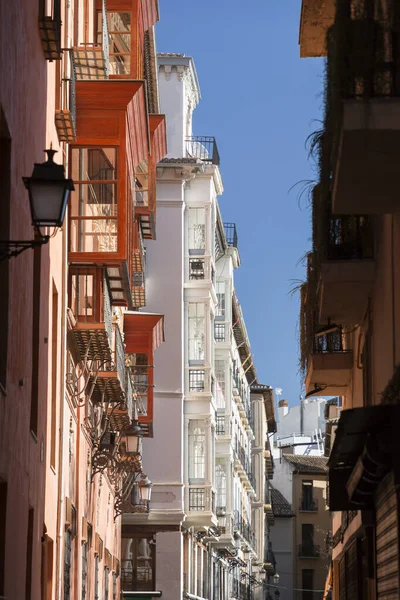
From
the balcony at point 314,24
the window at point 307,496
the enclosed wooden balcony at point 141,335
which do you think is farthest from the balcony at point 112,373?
the window at point 307,496

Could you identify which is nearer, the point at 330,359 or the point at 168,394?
the point at 330,359

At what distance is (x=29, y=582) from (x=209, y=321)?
86.2ft

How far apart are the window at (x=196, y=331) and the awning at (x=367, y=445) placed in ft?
92.1

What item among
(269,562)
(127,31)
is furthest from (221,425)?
(269,562)

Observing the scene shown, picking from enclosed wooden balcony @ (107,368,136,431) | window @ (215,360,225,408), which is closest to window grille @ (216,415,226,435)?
window @ (215,360,225,408)

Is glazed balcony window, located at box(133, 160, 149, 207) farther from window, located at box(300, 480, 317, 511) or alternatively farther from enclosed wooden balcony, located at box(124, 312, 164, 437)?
window, located at box(300, 480, 317, 511)

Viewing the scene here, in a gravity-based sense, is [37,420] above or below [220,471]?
below

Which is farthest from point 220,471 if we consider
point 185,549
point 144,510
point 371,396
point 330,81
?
point 330,81

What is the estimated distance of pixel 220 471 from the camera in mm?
50188

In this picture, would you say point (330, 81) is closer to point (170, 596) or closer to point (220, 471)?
point (170, 596)

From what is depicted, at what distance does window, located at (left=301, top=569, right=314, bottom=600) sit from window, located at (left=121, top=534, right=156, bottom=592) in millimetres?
47719

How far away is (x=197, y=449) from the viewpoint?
136ft

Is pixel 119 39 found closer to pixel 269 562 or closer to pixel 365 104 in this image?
pixel 365 104

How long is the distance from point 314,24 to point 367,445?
7213 millimetres
